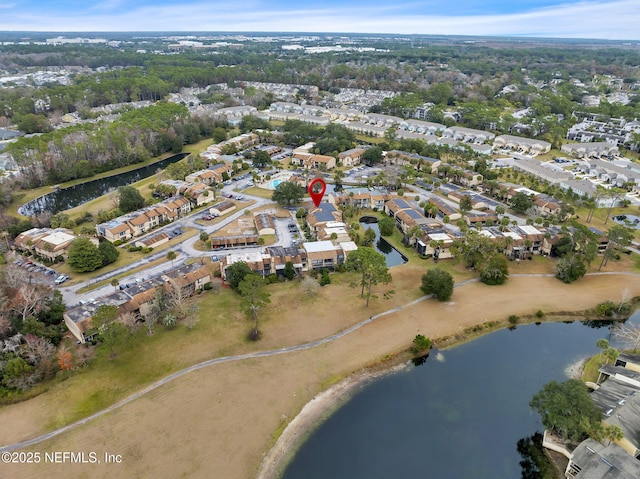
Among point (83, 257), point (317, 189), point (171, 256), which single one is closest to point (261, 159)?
point (317, 189)

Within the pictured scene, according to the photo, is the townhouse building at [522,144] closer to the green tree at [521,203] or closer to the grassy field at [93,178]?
the green tree at [521,203]

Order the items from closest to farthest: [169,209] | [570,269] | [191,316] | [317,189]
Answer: [191,316]
[570,269]
[169,209]
[317,189]

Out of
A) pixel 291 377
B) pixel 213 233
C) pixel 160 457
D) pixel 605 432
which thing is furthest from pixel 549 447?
pixel 213 233

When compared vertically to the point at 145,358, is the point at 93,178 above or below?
below

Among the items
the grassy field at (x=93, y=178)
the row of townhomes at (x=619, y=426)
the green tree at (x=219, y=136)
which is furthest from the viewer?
the green tree at (x=219, y=136)

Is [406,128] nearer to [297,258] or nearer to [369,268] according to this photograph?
[297,258]

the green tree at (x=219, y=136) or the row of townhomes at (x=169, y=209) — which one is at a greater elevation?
the green tree at (x=219, y=136)

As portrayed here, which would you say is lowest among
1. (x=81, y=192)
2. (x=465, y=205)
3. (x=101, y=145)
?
(x=81, y=192)

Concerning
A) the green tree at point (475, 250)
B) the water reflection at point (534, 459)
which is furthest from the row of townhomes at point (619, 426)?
the green tree at point (475, 250)
